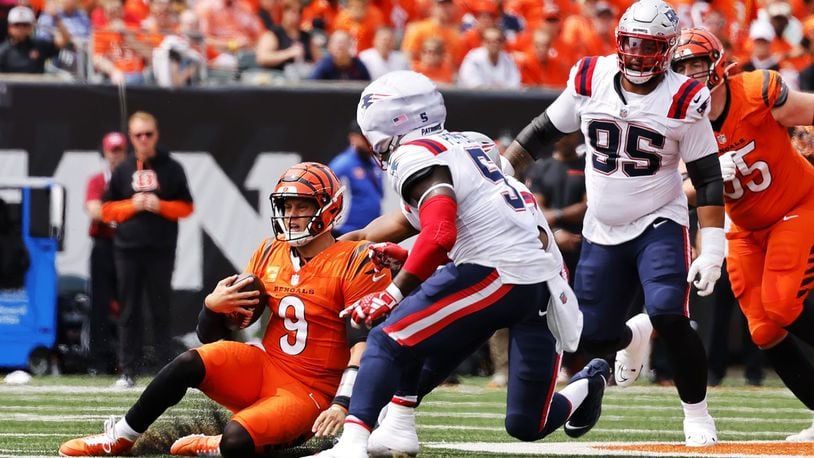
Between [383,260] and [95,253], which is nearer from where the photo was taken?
[383,260]

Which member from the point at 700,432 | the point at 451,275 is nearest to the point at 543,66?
the point at 700,432

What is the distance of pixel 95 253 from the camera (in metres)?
9.52

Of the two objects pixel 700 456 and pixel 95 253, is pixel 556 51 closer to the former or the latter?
pixel 95 253

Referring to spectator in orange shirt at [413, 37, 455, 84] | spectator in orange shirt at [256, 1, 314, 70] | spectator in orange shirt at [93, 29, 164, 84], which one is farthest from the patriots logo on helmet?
spectator in orange shirt at [256, 1, 314, 70]

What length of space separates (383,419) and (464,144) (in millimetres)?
1185

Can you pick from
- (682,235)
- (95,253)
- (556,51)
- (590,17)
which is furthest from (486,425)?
(590,17)

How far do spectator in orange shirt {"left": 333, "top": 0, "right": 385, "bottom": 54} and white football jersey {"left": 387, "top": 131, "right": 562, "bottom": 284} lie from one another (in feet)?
24.1

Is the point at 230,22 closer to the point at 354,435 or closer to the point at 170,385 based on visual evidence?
the point at 170,385

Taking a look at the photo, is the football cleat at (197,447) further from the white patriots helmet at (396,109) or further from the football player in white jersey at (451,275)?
the white patriots helmet at (396,109)

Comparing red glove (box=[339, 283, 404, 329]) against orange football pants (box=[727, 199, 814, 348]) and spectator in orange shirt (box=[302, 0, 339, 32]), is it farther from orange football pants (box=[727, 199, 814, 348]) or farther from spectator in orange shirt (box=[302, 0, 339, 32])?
spectator in orange shirt (box=[302, 0, 339, 32])

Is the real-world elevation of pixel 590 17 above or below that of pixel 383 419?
above

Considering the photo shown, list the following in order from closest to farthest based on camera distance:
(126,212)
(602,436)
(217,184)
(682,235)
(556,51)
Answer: (682,235) < (602,436) < (126,212) < (217,184) < (556,51)

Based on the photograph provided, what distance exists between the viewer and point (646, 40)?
5676mm

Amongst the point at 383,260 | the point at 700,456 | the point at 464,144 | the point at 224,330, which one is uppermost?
the point at 464,144
